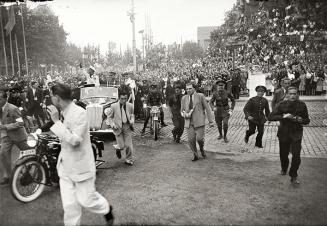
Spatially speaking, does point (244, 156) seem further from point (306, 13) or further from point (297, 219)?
point (306, 13)

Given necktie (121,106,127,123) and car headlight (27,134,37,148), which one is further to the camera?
necktie (121,106,127,123)

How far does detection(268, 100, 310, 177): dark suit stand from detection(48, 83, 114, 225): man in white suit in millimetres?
3662

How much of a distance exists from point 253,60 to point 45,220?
22.9 metres

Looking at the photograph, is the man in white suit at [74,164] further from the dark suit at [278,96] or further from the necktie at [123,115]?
the dark suit at [278,96]

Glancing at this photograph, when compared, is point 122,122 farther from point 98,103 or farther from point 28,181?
point 98,103

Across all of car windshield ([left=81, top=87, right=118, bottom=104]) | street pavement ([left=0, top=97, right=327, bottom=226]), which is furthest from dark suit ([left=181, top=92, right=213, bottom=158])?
car windshield ([left=81, top=87, right=118, bottom=104])

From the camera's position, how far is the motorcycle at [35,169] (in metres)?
5.86

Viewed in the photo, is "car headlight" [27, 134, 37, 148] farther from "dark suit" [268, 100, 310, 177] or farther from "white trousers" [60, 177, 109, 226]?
"dark suit" [268, 100, 310, 177]

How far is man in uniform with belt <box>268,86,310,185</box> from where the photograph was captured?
21.2 feet

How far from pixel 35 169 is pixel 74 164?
2.20m

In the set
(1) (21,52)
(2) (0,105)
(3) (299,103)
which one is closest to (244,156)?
(3) (299,103)

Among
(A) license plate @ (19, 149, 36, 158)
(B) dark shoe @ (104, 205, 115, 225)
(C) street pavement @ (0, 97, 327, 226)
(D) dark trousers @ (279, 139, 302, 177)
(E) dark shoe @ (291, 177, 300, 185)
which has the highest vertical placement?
(A) license plate @ (19, 149, 36, 158)

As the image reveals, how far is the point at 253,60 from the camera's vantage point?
26.1 m

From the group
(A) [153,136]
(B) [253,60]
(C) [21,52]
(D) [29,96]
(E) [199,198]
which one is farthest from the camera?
(C) [21,52]
